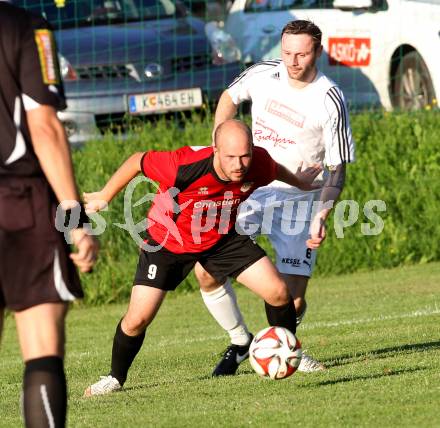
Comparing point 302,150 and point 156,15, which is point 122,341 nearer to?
point 302,150

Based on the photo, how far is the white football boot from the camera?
775 cm

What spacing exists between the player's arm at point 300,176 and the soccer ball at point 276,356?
2.93 feet

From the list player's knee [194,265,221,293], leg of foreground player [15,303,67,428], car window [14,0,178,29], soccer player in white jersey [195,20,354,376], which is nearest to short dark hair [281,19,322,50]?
soccer player in white jersey [195,20,354,376]

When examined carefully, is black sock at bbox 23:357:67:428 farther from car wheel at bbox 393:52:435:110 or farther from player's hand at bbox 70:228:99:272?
car wheel at bbox 393:52:435:110

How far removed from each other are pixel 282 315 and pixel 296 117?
1.32 metres

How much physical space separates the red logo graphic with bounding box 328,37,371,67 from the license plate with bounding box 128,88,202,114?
201 cm

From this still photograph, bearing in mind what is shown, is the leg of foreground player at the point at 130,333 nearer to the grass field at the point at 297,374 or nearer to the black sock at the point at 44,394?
the grass field at the point at 297,374

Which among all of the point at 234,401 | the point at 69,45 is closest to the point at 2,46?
the point at 234,401

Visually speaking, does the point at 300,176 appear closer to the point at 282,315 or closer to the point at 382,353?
the point at 282,315

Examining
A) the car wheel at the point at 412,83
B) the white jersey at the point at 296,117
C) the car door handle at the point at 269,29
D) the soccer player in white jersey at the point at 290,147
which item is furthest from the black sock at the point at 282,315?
the car door handle at the point at 269,29

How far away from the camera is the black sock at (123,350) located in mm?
7766

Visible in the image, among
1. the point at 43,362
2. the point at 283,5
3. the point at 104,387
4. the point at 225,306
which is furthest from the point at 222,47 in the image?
the point at 43,362

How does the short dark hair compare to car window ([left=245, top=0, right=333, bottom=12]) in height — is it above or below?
above

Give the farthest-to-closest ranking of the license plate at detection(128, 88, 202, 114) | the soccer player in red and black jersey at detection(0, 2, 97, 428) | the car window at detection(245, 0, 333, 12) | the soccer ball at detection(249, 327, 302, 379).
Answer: the car window at detection(245, 0, 333, 12)
the license plate at detection(128, 88, 202, 114)
the soccer ball at detection(249, 327, 302, 379)
the soccer player in red and black jersey at detection(0, 2, 97, 428)
